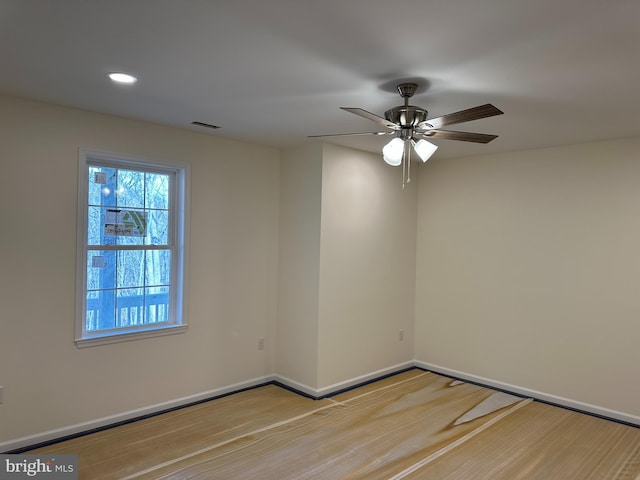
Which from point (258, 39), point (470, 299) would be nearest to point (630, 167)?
point (470, 299)

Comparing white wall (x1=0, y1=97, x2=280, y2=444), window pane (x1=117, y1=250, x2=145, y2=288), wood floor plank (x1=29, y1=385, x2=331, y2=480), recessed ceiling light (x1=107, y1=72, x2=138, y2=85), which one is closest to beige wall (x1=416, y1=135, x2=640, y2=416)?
wood floor plank (x1=29, y1=385, x2=331, y2=480)

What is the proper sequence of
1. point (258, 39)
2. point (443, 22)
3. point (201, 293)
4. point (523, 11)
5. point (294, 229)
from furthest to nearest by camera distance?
point (294, 229), point (201, 293), point (258, 39), point (443, 22), point (523, 11)

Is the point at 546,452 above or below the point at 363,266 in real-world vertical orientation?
below

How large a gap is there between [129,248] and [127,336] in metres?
0.70

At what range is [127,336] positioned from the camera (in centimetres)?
356

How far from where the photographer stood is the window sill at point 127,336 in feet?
11.0

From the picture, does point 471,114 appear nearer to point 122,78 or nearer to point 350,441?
point 122,78

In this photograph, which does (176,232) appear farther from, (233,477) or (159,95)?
(233,477)

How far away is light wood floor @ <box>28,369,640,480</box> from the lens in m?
2.91

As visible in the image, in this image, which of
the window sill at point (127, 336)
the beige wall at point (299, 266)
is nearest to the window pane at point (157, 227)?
the window sill at point (127, 336)

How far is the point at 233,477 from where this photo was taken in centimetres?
279

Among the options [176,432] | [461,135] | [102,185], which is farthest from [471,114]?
[176,432]

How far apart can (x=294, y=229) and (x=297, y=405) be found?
1625mm

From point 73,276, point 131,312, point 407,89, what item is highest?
point 407,89
